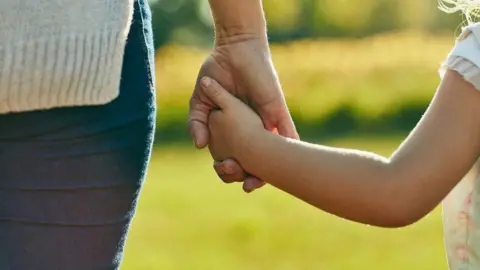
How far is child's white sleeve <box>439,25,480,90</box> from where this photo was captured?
6.70ft

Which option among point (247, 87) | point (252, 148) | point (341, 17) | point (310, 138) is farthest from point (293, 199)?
point (341, 17)

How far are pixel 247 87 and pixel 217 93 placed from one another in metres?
0.08

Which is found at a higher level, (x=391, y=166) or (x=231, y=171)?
(x=391, y=166)

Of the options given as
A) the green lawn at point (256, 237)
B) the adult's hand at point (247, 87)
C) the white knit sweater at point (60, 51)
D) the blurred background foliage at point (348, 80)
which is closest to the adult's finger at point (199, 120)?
the adult's hand at point (247, 87)

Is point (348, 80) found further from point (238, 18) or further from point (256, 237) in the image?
point (238, 18)

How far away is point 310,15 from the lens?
26.0 meters

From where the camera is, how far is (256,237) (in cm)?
722

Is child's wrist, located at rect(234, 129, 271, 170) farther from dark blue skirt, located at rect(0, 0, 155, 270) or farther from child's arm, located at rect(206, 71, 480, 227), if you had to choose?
dark blue skirt, located at rect(0, 0, 155, 270)

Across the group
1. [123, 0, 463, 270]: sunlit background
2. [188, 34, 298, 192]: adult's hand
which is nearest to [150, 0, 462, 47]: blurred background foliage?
[123, 0, 463, 270]: sunlit background

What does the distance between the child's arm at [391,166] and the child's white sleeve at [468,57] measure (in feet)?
0.05

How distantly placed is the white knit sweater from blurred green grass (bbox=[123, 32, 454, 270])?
174 inches

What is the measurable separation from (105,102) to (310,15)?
2433cm

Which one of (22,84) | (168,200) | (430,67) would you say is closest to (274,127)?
(22,84)

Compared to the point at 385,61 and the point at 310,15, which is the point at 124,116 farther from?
the point at 310,15
